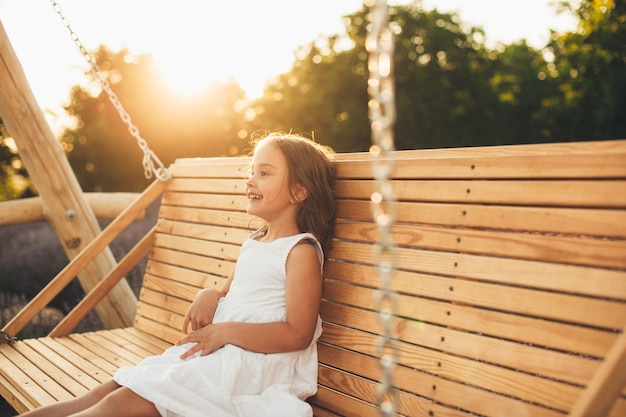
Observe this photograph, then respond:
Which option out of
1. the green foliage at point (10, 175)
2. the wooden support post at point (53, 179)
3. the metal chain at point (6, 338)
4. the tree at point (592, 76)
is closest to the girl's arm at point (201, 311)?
the metal chain at point (6, 338)

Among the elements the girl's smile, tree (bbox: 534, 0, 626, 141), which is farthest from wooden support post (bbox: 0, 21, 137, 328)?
tree (bbox: 534, 0, 626, 141)

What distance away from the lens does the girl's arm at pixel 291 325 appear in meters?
2.51

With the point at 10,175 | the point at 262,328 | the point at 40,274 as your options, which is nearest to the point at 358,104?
the point at 10,175

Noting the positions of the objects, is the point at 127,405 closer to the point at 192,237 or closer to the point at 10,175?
the point at 192,237

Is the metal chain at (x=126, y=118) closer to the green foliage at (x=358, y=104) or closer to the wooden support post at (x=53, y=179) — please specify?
the wooden support post at (x=53, y=179)

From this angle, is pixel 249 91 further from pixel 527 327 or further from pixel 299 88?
pixel 527 327

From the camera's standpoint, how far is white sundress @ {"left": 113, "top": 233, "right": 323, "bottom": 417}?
Result: 2.39m

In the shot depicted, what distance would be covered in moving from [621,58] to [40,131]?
23438 mm

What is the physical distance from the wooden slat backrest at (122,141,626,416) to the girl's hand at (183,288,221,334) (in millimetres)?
529

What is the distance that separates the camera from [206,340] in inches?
104

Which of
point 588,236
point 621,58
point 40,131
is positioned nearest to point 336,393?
point 588,236

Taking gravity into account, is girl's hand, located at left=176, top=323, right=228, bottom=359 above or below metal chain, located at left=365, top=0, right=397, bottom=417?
below

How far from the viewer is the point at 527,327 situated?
2127mm

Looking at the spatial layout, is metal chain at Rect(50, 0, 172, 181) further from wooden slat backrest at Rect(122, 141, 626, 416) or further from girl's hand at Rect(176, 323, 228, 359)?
wooden slat backrest at Rect(122, 141, 626, 416)
